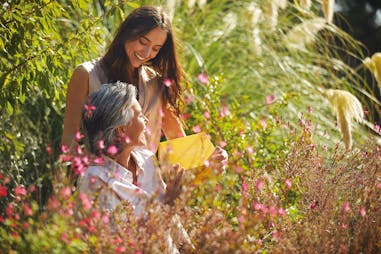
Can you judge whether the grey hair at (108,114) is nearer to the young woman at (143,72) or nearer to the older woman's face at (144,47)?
the young woman at (143,72)

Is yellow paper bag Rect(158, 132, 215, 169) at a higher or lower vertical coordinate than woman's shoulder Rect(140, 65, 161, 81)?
lower

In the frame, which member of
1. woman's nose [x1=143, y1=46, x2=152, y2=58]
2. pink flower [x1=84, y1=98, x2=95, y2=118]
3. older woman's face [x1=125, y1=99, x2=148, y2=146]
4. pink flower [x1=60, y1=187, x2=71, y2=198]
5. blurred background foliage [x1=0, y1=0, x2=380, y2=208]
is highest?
pink flower [x1=84, y1=98, x2=95, y2=118]

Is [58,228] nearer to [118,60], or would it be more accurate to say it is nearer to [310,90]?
[118,60]

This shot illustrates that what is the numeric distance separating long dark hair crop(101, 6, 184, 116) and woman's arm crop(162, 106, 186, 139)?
34 mm

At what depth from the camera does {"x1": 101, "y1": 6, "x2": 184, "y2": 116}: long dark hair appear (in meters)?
3.60

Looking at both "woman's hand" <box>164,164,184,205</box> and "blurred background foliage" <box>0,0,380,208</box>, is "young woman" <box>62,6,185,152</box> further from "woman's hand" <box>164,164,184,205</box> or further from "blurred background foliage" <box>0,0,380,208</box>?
"woman's hand" <box>164,164,184,205</box>

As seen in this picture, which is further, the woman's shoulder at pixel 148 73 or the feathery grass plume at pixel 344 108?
the feathery grass plume at pixel 344 108

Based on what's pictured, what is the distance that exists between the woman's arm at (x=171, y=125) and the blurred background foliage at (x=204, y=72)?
11.2 inches

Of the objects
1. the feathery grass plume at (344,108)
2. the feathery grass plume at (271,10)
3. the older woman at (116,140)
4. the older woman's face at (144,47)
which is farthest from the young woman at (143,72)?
the feathery grass plume at (271,10)

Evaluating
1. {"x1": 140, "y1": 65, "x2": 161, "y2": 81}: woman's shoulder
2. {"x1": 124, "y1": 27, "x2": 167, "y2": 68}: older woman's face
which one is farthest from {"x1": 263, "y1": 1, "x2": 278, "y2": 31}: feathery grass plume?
{"x1": 124, "y1": 27, "x2": 167, "y2": 68}: older woman's face

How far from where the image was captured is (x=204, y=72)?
5160 mm

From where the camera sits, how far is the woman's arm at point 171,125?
3816mm

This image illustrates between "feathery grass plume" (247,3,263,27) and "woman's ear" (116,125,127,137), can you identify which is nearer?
"woman's ear" (116,125,127,137)

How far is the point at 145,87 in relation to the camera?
3.71 meters
